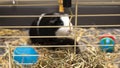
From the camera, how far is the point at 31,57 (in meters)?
1.37

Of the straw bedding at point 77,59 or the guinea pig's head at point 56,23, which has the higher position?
the guinea pig's head at point 56,23

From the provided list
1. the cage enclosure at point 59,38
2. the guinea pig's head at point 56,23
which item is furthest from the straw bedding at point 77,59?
the guinea pig's head at point 56,23

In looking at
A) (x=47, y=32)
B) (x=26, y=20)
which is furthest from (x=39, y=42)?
(x=26, y=20)

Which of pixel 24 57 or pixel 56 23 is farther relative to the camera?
pixel 56 23

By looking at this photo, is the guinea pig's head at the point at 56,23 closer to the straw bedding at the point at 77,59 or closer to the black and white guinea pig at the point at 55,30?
the black and white guinea pig at the point at 55,30

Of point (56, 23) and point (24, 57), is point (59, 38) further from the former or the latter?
point (24, 57)

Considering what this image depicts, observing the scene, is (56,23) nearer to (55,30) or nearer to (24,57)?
(55,30)

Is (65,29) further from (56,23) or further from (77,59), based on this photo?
(77,59)

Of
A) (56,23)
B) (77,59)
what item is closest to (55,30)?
(56,23)

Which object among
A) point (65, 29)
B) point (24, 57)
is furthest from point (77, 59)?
point (65, 29)

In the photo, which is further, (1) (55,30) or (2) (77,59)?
(1) (55,30)

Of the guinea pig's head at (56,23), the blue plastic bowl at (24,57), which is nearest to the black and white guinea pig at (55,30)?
the guinea pig's head at (56,23)

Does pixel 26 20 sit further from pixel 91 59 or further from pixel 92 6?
pixel 91 59

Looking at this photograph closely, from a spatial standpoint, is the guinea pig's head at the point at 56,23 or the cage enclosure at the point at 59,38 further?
the guinea pig's head at the point at 56,23
